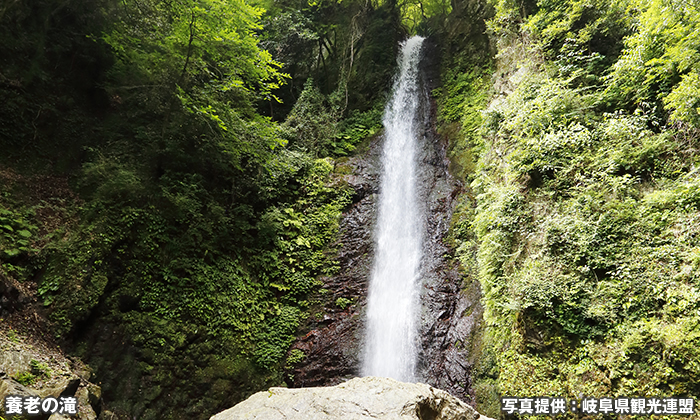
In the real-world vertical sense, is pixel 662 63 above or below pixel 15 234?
above

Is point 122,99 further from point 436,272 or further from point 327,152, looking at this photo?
point 436,272

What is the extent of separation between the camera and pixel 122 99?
28.6ft

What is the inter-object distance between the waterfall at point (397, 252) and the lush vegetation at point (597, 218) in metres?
1.72

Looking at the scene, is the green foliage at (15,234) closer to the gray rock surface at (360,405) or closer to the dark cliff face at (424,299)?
the gray rock surface at (360,405)

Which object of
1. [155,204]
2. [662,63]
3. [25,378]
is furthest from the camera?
[155,204]

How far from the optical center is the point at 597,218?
4.93 m

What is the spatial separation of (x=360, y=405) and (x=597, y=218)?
458cm

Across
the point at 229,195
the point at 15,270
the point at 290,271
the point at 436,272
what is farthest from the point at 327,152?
the point at 15,270

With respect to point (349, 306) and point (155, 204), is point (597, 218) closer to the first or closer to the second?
point (349, 306)

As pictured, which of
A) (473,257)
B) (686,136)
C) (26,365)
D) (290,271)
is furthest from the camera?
A: (290,271)

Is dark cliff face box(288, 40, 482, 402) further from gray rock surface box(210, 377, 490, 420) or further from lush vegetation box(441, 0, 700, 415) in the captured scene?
gray rock surface box(210, 377, 490, 420)

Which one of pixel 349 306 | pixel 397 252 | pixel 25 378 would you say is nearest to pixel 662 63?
pixel 397 252

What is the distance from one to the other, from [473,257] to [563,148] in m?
3.00

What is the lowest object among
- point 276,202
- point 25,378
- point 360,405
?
point 25,378
